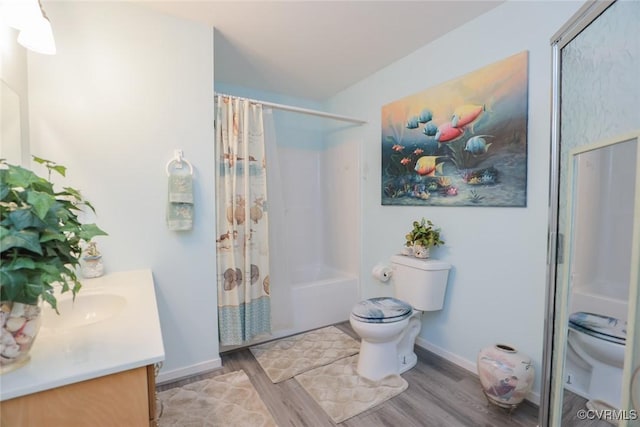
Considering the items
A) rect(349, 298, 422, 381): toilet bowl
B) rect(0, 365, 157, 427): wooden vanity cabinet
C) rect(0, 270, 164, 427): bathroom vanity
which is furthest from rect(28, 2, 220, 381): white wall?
rect(0, 365, 157, 427): wooden vanity cabinet

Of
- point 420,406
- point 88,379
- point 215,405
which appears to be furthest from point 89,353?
point 420,406

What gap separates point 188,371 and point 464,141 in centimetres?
241

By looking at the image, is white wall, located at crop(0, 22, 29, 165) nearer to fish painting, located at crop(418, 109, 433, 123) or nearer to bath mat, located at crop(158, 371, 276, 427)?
bath mat, located at crop(158, 371, 276, 427)

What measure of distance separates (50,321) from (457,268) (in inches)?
87.7

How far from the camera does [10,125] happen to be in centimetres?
120

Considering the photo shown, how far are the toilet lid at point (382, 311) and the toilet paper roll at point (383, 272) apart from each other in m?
0.43

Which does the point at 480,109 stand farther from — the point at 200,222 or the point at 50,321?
the point at 50,321

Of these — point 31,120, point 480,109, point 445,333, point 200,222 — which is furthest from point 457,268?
point 31,120

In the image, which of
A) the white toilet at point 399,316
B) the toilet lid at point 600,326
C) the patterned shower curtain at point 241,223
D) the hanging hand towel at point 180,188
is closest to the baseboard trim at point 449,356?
the white toilet at point 399,316

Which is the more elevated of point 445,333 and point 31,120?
point 31,120

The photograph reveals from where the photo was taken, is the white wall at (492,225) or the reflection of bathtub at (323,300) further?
the reflection of bathtub at (323,300)

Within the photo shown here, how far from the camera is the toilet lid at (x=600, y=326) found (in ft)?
3.07

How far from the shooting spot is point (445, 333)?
2.05 meters

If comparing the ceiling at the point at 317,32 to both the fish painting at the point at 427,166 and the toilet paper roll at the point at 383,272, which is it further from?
the toilet paper roll at the point at 383,272
